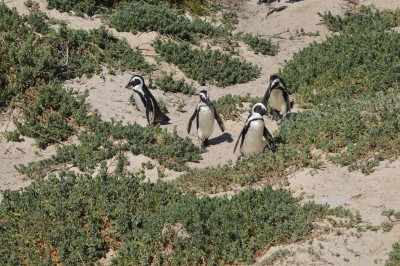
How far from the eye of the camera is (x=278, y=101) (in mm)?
12562

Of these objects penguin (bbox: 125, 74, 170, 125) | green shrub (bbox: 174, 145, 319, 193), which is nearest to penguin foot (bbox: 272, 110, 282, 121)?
penguin (bbox: 125, 74, 170, 125)

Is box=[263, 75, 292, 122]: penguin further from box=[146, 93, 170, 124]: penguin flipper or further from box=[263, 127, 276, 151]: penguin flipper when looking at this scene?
box=[146, 93, 170, 124]: penguin flipper

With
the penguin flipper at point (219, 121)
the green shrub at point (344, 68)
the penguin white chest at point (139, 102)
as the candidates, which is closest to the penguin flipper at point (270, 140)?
the penguin flipper at point (219, 121)

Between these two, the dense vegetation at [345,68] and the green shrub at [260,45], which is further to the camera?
the green shrub at [260,45]

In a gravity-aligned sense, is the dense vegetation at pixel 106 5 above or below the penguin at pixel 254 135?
above

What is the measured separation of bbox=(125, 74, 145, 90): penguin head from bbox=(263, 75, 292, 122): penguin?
227cm

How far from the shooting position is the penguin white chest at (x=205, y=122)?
38.7 feet

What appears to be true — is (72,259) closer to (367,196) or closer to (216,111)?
(367,196)

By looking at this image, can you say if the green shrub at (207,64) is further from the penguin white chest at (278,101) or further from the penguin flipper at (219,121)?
the penguin flipper at (219,121)

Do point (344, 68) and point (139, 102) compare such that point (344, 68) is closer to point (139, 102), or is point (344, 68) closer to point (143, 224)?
point (139, 102)

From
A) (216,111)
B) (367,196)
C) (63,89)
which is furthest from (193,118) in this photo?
(367,196)

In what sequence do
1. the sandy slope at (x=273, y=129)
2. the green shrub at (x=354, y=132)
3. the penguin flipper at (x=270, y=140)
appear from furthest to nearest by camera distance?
the penguin flipper at (x=270, y=140), the green shrub at (x=354, y=132), the sandy slope at (x=273, y=129)

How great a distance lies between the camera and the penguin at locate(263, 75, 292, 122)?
12.5m

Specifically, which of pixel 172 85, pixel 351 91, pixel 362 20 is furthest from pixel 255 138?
pixel 362 20
